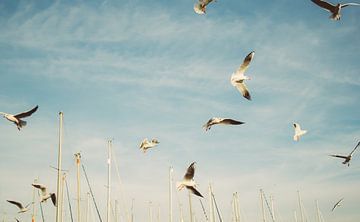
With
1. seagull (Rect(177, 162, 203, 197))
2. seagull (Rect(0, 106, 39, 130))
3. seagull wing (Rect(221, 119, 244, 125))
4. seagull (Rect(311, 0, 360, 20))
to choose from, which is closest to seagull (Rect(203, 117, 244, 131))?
seagull wing (Rect(221, 119, 244, 125))

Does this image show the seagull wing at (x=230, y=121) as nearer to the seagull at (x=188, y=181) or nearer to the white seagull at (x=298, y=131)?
the seagull at (x=188, y=181)

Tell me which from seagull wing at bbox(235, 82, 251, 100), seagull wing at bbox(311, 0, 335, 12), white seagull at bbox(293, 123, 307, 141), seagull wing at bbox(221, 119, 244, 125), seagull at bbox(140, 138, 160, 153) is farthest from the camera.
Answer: seagull at bbox(140, 138, 160, 153)

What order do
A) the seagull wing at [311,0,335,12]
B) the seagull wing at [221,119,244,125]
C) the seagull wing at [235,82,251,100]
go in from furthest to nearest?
the seagull wing at [235,82,251,100]
the seagull wing at [311,0,335,12]
the seagull wing at [221,119,244,125]

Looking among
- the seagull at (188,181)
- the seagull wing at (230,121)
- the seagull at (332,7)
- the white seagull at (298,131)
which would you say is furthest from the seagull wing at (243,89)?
the white seagull at (298,131)

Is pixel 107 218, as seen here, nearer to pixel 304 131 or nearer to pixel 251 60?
pixel 304 131

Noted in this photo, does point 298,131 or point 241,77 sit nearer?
point 241,77

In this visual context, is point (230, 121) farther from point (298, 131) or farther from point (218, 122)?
point (298, 131)

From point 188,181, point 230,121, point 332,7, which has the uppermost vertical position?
point 332,7

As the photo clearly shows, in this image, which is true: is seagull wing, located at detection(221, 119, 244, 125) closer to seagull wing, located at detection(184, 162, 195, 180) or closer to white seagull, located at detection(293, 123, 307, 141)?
seagull wing, located at detection(184, 162, 195, 180)

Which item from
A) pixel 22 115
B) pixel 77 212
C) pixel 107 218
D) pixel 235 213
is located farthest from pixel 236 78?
pixel 235 213

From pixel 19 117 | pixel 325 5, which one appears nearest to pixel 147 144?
pixel 19 117

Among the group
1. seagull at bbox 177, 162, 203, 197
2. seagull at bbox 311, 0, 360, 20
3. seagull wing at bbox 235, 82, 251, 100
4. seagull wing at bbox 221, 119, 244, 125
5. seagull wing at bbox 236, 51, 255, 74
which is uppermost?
seagull at bbox 311, 0, 360, 20

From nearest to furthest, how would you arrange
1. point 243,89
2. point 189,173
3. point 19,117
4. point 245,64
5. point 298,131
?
point 189,173 → point 243,89 → point 245,64 → point 19,117 → point 298,131

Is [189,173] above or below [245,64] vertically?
below
